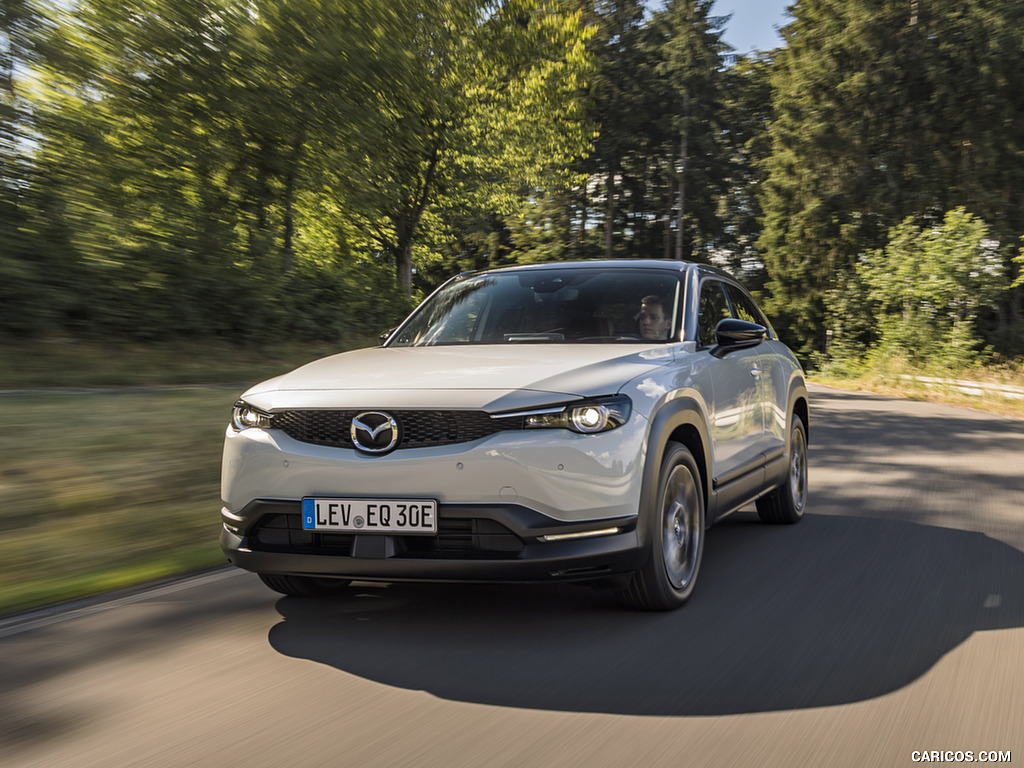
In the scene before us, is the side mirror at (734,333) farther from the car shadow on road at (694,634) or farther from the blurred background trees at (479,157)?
the blurred background trees at (479,157)

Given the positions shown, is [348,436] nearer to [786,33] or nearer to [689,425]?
[689,425]

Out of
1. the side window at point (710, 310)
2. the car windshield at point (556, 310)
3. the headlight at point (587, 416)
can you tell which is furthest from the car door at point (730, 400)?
the headlight at point (587, 416)

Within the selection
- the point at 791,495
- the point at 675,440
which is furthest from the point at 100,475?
the point at 791,495

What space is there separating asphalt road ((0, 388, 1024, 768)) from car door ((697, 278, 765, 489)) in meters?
0.57

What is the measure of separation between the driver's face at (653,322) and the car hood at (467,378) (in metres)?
0.26

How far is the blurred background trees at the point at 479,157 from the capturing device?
36.4 ft

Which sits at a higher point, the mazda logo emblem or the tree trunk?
the tree trunk

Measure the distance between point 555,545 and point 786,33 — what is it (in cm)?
4599

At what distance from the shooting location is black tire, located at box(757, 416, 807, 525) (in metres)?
6.95

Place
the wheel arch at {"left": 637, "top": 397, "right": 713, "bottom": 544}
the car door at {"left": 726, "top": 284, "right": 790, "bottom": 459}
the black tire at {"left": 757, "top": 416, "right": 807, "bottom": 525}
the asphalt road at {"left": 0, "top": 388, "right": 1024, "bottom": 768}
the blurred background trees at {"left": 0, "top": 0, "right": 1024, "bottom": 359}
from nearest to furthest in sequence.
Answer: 1. the asphalt road at {"left": 0, "top": 388, "right": 1024, "bottom": 768}
2. the wheel arch at {"left": 637, "top": 397, "right": 713, "bottom": 544}
3. the car door at {"left": 726, "top": 284, "right": 790, "bottom": 459}
4. the black tire at {"left": 757, "top": 416, "right": 807, "bottom": 525}
5. the blurred background trees at {"left": 0, "top": 0, "right": 1024, "bottom": 359}

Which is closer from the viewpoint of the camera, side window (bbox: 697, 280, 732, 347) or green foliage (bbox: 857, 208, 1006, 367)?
side window (bbox: 697, 280, 732, 347)

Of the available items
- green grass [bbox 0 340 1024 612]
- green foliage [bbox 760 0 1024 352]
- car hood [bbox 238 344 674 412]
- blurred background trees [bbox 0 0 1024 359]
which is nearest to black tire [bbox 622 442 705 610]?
car hood [bbox 238 344 674 412]

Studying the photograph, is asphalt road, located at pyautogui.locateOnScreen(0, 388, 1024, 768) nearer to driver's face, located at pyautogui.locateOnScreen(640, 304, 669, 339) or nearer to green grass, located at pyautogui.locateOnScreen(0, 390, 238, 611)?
green grass, located at pyautogui.locateOnScreen(0, 390, 238, 611)

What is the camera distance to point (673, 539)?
4676 mm
